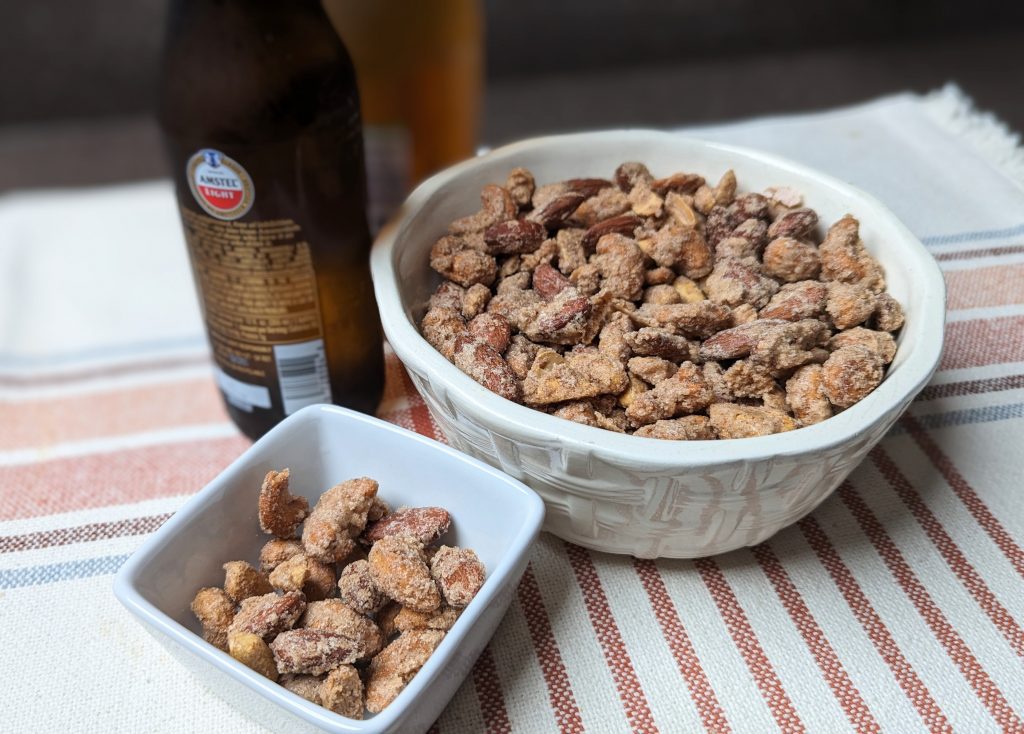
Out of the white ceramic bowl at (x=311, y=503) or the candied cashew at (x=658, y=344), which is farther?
the candied cashew at (x=658, y=344)

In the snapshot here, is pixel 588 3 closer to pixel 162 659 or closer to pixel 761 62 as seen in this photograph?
pixel 761 62

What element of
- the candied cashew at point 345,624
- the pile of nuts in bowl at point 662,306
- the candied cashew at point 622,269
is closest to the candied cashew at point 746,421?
the pile of nuts in bowl at point 662,306

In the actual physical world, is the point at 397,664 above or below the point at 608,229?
below

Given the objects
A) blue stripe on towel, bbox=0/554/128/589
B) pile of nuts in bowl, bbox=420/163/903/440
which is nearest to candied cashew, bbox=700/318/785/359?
pile of nuts in bowl, bbox=420/163/903/440

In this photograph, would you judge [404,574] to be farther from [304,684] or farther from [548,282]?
[548,282]

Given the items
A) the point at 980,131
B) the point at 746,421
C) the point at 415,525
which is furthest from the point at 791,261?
the point at 980,131

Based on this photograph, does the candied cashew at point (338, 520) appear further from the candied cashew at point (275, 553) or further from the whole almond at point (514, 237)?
the whole almond at point (514, 237)

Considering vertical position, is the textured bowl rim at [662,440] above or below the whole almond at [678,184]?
below
